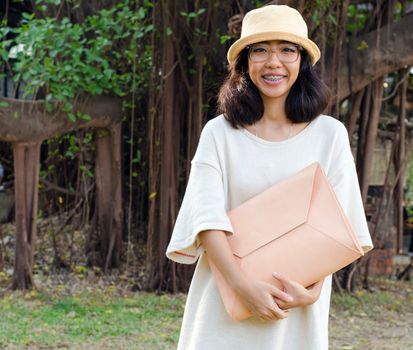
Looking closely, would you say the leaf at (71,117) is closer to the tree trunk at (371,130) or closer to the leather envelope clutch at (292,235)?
the tree trunk at (371,130)

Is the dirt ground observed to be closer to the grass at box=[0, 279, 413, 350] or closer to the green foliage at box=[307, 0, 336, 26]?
the grass at box=[0, 279, 413, 350]

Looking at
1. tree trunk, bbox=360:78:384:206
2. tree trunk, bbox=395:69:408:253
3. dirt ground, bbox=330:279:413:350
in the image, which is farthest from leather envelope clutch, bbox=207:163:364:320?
tree trunk, bbox=395:69:408:253

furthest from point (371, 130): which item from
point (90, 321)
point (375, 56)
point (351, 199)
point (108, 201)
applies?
point (351, 199)

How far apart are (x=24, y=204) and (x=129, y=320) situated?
1.26 metres

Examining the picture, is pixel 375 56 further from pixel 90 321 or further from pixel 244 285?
pixel 244 285

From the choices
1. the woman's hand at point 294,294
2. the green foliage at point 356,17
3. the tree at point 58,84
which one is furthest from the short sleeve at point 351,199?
the green foliage at point 356,17

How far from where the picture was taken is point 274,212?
6.40ft

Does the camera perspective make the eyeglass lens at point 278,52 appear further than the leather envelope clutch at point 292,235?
Yes

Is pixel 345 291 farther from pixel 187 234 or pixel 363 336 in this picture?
pixel 187 234

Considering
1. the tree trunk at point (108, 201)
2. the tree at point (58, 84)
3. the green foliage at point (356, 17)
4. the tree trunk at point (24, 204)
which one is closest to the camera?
the tree at point (58, 84)

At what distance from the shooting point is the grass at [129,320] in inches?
173

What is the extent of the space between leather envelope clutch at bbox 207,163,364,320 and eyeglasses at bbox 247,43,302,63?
0.29 m

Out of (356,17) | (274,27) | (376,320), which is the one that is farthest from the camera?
(356,17)

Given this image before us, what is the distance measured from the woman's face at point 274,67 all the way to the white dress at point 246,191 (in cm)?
12
